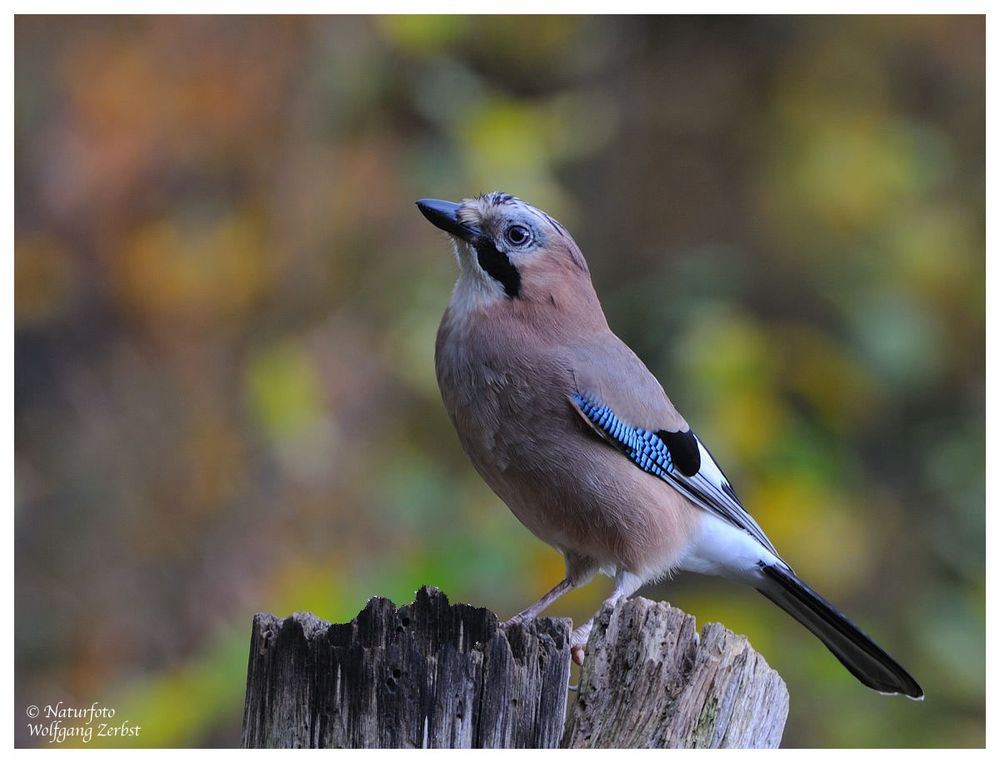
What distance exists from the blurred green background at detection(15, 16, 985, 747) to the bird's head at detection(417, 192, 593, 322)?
2007mm

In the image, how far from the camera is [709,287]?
6.87 meters

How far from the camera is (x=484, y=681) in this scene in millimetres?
2902

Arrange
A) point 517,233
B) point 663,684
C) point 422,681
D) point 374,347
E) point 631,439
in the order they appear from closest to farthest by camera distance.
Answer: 1. point 422,681
2. point 663,684
3. point 631,439
4. point 517,233
5. point 374,347

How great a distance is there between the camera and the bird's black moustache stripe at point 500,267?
4.26 metres

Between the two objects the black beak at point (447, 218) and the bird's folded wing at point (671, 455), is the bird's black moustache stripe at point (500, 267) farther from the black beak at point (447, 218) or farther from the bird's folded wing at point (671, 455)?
the bird's folded wing at point (671, 455)

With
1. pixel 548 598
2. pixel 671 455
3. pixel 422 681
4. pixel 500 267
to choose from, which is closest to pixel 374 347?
pixel 500 267

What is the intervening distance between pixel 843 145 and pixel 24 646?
5.48 metres

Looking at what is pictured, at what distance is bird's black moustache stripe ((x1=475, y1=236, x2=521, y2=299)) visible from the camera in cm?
426

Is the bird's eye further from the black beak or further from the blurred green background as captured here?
the blurred green background

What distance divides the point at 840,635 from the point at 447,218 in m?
2.07

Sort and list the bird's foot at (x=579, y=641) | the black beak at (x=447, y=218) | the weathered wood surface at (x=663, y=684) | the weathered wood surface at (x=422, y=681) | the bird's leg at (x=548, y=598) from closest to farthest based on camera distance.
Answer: the weathered wood surface at (x=422, y=681)
the weathered wood surface at (x=663, y=684)
the bird's foot at (x=579, y=641)
the bird's leg at (x=548, y=598)
the black beak at (x=447, y=218)

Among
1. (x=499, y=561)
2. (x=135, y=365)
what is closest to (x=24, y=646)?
(x=135, y=365)

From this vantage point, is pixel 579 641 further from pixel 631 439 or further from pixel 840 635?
pixel 840 635

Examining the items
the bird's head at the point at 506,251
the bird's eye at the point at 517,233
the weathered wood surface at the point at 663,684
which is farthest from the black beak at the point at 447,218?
the weathered wood surface at the point at 663,684
